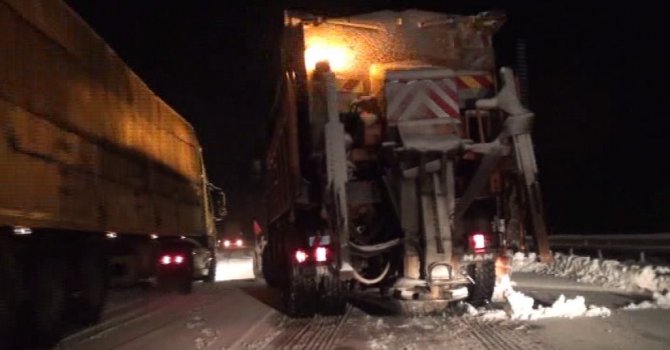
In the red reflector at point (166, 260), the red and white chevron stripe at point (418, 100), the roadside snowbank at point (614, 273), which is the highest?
the red and white chevron stripe at point (418, 100)

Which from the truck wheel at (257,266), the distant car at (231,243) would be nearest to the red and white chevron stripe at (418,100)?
the truck wheel at (257,266)

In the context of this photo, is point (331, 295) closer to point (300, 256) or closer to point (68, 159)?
point (300, 256)

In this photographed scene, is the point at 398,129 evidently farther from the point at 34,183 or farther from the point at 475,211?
the point at 34,183

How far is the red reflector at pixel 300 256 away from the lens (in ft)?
37.0

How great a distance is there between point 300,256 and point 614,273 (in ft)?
24.0

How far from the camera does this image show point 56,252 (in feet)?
35.0

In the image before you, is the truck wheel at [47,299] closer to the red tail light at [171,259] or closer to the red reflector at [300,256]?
the red reflector at [300,256]

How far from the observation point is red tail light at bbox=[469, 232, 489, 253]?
10.6m

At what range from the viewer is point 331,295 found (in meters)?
11.3

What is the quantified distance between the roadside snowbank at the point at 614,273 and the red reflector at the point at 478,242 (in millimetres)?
800

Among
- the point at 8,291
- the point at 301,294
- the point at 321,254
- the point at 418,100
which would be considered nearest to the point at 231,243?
the point at 301,294

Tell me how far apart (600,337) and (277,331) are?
4129mm

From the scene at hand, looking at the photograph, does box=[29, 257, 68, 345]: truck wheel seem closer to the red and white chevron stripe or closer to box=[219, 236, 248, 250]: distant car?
the red and white chevron stripe

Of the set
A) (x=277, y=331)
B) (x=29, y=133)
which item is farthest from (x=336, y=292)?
(x=29, y=133)
